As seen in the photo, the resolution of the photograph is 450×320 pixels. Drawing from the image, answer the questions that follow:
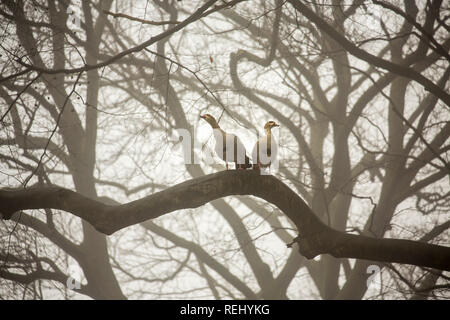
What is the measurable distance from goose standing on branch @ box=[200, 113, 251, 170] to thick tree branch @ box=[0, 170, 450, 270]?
277 mm

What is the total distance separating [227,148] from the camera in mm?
4031

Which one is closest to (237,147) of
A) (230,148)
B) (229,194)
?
(230,148)

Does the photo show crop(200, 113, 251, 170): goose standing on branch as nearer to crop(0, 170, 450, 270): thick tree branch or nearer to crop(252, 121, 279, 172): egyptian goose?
crop(252, 121, 279, 172): egyptian goose

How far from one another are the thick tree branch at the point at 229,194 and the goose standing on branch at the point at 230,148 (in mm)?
277

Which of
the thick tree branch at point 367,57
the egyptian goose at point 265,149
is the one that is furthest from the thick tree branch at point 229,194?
the thick tree branch at point 367,57

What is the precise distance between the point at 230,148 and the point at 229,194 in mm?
523

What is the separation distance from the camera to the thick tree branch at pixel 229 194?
11.6 ft

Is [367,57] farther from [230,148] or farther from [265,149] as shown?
[230,148]

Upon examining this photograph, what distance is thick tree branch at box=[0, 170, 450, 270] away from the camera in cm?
355

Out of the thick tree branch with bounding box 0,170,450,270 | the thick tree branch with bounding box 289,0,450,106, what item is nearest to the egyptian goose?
→ the thick tree branch with bounding box 0,170,450,270

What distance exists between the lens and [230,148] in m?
4.01
